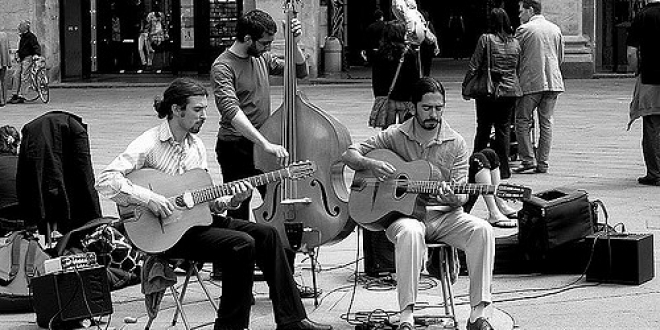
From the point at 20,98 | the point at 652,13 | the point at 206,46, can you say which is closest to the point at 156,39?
the point at 206,46

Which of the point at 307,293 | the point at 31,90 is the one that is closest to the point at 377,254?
the point at 307,293

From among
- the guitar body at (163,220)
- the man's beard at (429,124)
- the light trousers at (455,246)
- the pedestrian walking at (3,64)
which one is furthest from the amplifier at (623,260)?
the pedestrian walking at (3,64)

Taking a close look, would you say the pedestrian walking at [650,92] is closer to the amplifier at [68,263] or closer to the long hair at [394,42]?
the long hair at [394,42]

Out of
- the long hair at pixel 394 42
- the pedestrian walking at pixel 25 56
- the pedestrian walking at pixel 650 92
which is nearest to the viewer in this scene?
the long hair at pixel 394 42

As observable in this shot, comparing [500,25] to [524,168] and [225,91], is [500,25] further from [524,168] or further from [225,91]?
[225,91]

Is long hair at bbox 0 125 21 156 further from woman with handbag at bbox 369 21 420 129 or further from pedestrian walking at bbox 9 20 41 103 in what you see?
pedestrian walking at bbox 9 20 41 103

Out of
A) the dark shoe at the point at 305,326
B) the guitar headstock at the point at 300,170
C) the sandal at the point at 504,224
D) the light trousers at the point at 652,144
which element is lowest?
the dark shoe at the point at 305,326

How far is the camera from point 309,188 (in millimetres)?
6742

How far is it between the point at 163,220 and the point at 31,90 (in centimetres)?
1763

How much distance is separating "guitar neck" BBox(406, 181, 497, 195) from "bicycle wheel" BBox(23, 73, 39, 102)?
1694cm

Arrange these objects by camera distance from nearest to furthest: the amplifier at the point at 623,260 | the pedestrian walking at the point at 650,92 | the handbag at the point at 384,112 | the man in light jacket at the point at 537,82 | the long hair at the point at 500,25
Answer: the amplifier at the point at 623,260 → the handbag at the point at 384,112 → the pedestrian walking at the point at 650,92 → the long hair at the point at 500,25 → the man in light jacket at the point at 537,82

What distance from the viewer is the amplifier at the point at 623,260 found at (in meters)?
7.31

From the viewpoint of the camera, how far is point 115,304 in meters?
7.18

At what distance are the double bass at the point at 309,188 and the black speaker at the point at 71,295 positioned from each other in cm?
97
